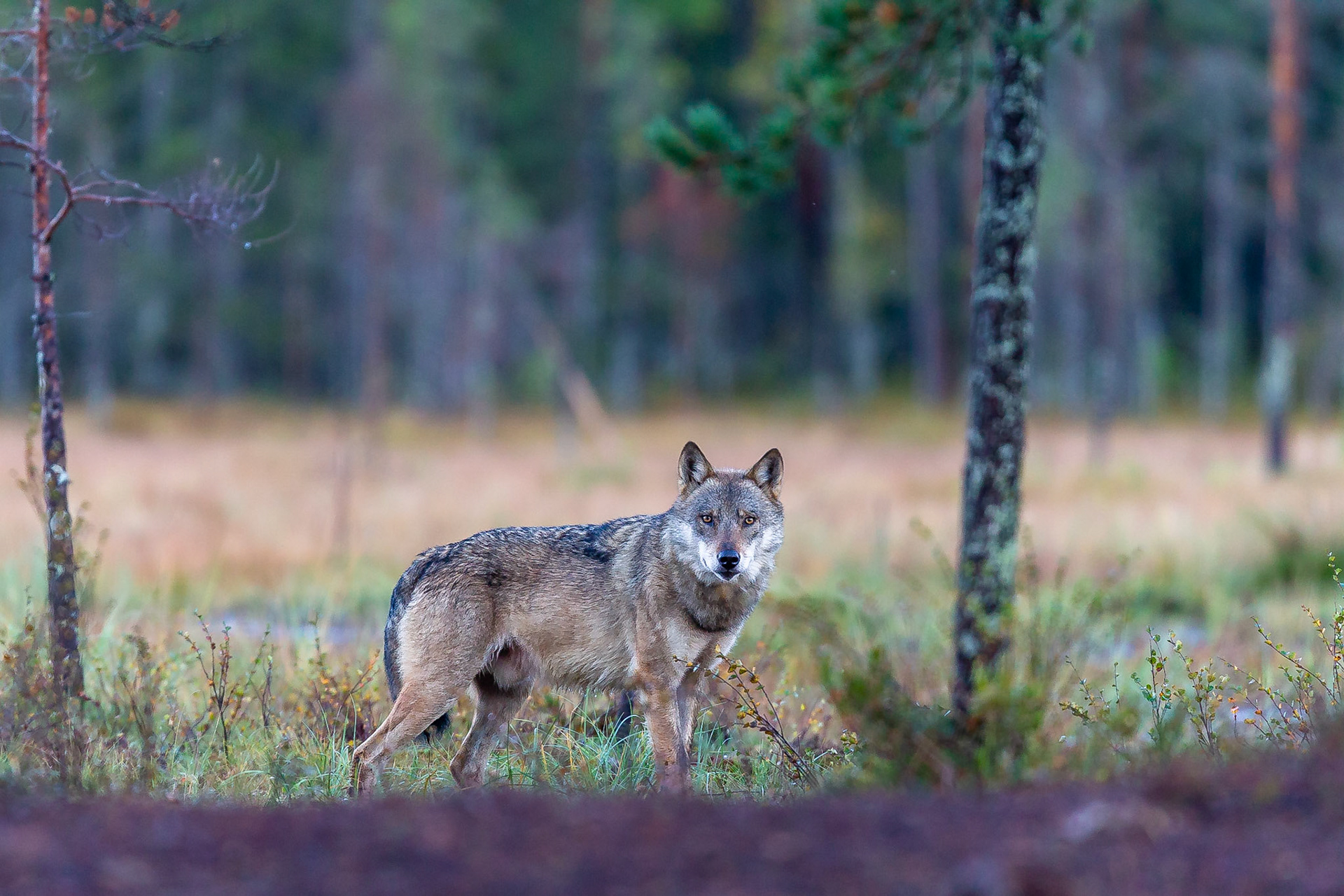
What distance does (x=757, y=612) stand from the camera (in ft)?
35.1

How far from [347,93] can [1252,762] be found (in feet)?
92.2

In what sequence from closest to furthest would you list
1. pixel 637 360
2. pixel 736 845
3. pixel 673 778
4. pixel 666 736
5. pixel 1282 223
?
pixel 736 845, pixel 673 778, pixel 666 736, pixel 1282 223, pixel 637 360

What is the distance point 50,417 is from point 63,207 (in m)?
1.12

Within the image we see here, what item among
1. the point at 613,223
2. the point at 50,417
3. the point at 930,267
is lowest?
the point at 50,417

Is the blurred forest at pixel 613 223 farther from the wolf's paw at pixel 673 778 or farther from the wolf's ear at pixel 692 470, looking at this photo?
the wolf's paw at pixel 673 778

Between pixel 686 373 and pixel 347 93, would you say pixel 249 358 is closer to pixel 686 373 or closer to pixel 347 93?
pixel 686 373

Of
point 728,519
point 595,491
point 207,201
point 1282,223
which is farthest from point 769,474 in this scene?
point 1282,223

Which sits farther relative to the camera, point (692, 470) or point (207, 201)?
point (692, 470)

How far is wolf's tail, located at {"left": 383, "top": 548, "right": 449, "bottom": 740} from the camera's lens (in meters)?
6.06

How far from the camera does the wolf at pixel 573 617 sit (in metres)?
5.84

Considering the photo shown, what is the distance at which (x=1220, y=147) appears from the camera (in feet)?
117

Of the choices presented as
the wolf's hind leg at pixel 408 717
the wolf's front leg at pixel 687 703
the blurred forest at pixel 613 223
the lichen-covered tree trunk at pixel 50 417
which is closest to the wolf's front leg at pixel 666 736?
the wolf's front leg at pixel 687 703

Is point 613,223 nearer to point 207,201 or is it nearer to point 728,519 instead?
point 207,201

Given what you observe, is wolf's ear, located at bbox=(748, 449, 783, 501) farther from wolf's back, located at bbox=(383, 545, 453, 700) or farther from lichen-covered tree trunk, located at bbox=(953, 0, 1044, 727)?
wolf's back, located at bbox=(383, 545, 453, 700)
